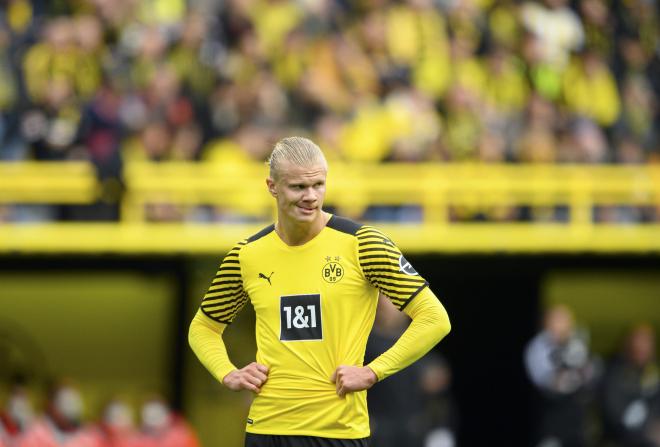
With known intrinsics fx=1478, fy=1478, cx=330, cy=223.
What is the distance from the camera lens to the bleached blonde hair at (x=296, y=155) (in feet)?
19.7

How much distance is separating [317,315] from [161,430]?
7.54 metres

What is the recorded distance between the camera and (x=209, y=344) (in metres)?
6.53

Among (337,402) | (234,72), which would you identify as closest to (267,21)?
(234,72)

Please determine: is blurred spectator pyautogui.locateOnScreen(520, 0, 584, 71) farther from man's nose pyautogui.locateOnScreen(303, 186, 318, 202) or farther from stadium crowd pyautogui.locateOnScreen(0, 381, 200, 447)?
man's nose pyautogui.locateOnScreen(303, 186, 318, 202)

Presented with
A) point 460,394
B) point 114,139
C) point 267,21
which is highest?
point 267,21

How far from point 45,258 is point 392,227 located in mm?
3237

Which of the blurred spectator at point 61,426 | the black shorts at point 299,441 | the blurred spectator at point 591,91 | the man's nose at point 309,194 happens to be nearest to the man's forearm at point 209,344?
the black shorts at point 299,441

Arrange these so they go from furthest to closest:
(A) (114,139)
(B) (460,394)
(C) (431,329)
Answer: (B) (460,394)
(A) (114,139)
(C) (431,329)

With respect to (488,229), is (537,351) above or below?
below

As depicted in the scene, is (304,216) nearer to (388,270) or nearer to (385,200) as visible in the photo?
(388,270)

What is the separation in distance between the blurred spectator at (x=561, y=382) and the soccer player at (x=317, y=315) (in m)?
7.63

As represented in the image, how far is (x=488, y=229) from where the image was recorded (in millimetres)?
14102

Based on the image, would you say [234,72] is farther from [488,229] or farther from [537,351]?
[537,351]

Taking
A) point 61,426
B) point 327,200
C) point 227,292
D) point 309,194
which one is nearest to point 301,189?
point 309,194
